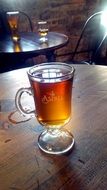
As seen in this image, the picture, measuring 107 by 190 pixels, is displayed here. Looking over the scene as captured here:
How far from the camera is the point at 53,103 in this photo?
59cm

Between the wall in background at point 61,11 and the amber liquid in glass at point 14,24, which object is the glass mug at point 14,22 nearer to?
the amber liquid in glass at point 14,24

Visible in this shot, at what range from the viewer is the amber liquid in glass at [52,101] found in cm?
57

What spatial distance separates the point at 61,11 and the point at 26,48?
179 cm

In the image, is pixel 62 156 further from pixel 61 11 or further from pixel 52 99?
pixel 61 11

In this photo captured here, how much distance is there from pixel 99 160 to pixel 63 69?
244 mm

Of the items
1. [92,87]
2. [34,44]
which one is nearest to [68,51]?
[34,44]

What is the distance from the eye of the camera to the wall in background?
3143mm

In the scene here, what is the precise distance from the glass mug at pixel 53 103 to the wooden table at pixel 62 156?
24 millimetres

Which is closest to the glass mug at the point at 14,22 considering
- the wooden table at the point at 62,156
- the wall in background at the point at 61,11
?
the wall in background at the point at 61,11

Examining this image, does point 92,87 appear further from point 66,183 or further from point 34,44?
point 34,44

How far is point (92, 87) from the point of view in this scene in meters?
0.95

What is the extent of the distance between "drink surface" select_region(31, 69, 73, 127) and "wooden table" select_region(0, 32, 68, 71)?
121 cm

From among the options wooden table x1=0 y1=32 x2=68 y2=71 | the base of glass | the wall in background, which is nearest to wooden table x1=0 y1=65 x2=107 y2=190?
the base of glass

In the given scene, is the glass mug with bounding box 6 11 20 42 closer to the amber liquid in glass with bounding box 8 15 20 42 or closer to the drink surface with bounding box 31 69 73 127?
the amber liquid in glass with bounding box 8 15 20 42
